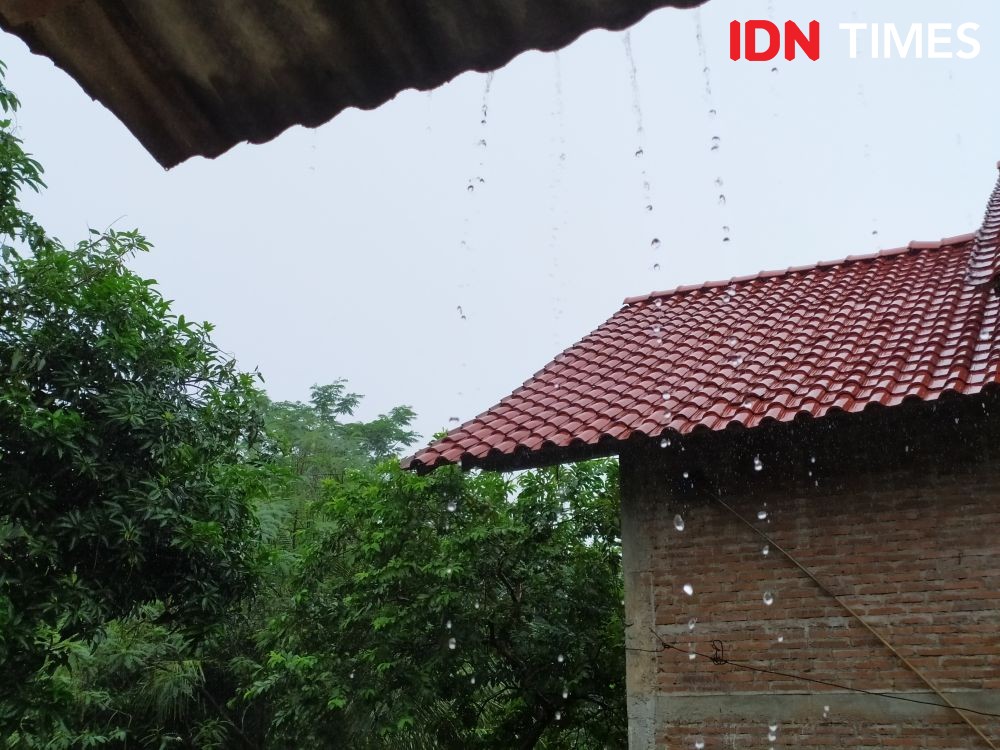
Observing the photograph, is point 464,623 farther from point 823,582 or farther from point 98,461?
point 823,582

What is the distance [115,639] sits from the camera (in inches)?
580

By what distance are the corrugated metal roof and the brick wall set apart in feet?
17.9

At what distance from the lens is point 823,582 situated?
6.73 meters

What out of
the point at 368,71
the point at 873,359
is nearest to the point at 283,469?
the point at 873,359

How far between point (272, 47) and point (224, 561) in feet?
27.7

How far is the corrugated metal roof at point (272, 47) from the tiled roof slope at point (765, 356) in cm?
516

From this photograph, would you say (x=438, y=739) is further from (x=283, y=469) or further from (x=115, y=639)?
(x=115, y=639)

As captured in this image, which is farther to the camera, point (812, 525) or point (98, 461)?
point (98, 461)

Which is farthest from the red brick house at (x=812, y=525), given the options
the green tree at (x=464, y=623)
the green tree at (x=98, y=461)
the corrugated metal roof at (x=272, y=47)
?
the corrugated metal roof at (x=272, y=47)

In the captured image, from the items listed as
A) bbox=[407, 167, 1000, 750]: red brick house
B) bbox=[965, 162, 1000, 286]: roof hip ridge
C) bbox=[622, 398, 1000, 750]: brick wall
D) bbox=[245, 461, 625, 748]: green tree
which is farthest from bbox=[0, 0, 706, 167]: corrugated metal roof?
bbox=[245, 461, 625, 748]: green tree

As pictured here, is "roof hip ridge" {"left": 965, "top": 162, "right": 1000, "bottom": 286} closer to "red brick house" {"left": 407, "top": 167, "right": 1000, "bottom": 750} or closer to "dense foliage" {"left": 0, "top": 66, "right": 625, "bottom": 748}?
"red brick house" {"left": 407, "top": 167, "right": 1000, "bottom": 750}

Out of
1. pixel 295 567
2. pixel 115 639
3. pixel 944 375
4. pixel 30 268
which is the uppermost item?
pixel 30 268

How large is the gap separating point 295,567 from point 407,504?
2.05m

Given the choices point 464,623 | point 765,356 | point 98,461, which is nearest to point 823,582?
point 765,356
